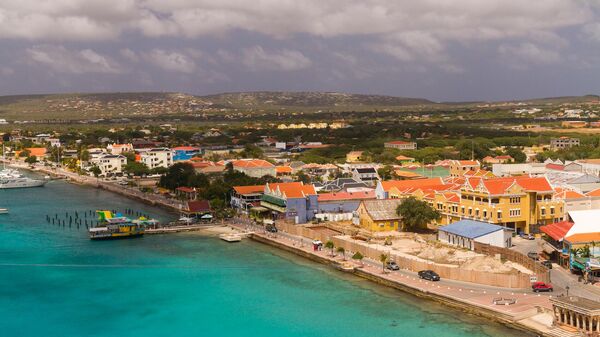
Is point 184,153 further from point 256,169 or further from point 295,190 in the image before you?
point 295,190

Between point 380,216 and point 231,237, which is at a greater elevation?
point 380,216

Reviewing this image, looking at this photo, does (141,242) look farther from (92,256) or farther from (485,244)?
(485,244)

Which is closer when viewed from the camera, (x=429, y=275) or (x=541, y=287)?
(x=541, y=287)

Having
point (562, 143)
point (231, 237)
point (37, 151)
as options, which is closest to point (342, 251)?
point (231, 237)

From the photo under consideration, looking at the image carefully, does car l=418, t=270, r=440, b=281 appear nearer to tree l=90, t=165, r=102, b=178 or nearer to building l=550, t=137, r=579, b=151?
tree l=90, t=165, r=102, b=178

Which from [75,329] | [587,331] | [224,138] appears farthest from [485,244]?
[224,138]

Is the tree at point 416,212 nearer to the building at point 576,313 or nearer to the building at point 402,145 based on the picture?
the building at point 576,313

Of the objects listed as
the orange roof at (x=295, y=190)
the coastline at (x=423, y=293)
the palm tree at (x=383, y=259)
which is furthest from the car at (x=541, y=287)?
the orange roof at (x=295, y=190)
